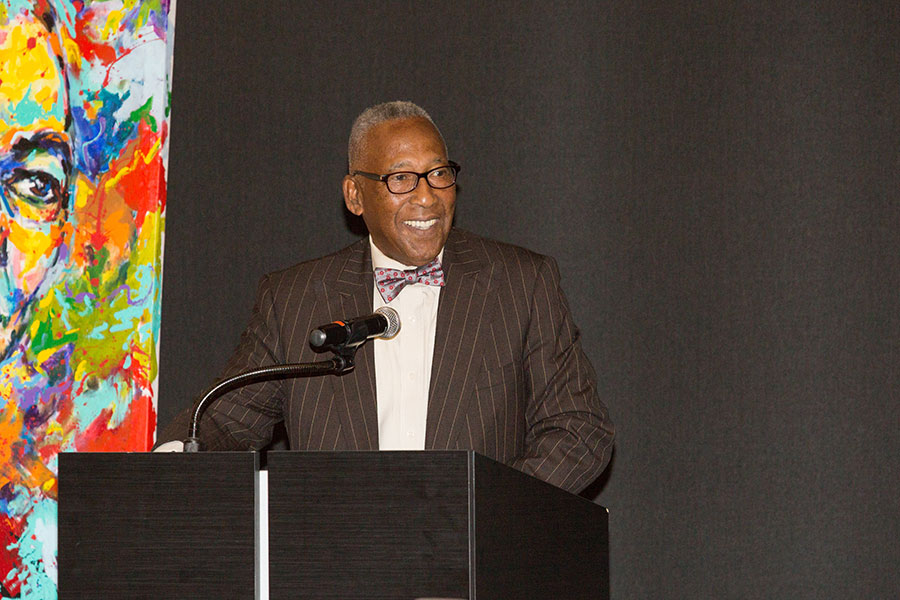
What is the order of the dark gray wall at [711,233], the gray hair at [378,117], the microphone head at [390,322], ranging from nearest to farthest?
the microphone head at [390,322], the gray hair at [378,117], the dark gray wall at [711,233]

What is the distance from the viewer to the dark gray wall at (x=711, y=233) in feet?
10.9

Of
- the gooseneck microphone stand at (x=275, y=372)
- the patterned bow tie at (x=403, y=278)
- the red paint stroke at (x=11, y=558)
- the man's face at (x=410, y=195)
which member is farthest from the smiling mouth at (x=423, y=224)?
the red paint stroke at (x=11, y=558)

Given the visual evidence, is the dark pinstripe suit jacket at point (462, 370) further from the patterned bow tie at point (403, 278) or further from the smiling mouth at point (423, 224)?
the smiling mouth at point (423, 224)

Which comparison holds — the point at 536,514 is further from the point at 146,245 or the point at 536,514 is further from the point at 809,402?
the point at 146,245

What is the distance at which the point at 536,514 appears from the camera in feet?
5.47

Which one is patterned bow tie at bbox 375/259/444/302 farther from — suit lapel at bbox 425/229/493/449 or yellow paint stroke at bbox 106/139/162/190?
yellow paint stroke at bbox 106/139/162/190

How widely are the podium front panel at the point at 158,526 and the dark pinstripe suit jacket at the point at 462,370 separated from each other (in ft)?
2.64

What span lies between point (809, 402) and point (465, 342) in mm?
1383

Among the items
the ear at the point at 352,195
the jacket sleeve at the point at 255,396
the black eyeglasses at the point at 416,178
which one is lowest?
the jacket sleeve at the point at 255,396

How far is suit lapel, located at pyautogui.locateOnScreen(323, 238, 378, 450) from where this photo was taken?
2469mm

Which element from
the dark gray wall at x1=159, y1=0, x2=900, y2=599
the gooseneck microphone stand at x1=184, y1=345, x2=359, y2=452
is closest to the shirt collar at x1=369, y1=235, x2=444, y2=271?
the dark gray wall at x1=159, y1=0, x2=900, y2=599

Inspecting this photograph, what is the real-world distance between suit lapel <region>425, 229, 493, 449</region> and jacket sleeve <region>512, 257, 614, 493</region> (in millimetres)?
148

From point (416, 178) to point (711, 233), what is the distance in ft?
4.05

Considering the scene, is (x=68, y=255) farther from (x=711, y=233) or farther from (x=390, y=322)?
(x=711, y=233)
